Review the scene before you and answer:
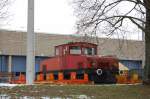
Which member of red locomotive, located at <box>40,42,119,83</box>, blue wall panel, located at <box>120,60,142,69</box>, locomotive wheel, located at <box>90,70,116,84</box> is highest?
red locomotive, located at <box>40,42,119,83</box>

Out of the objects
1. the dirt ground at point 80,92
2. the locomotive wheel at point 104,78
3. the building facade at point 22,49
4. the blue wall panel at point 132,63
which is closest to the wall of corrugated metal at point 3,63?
the building facade at point 22,49

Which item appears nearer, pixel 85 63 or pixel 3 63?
pixel 85 63

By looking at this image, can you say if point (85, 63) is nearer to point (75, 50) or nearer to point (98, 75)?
point (98, 75)

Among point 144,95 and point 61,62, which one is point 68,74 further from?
point 144,95

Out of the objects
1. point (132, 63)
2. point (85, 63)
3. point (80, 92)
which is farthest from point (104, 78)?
point (132, 63)

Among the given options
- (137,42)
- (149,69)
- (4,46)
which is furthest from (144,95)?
(4,46)

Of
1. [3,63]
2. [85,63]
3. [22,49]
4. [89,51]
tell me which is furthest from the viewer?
[22,49]

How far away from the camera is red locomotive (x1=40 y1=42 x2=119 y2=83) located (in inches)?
1163

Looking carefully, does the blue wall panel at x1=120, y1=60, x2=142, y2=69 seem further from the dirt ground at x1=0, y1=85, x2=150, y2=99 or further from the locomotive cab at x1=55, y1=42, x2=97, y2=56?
the dirt ground at x1=0, y1=85, x2=150, y2=99

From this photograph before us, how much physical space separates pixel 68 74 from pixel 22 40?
43017 millimetres

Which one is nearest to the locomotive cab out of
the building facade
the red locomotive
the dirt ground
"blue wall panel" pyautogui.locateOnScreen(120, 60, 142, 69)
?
the red locomotive

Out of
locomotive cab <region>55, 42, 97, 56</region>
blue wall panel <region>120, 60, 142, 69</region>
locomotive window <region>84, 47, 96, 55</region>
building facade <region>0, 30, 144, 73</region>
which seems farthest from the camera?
blue wall panel <region>120, 60, 142, 69</region>

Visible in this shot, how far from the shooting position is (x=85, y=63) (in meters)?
29.6

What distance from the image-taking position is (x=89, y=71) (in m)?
29.4
